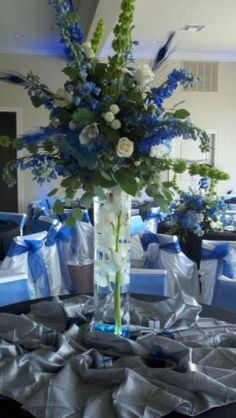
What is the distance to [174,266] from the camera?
275cm

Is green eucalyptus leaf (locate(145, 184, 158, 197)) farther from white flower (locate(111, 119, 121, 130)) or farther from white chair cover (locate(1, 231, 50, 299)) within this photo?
white chair cover (locate(1, 231, 50, 299))

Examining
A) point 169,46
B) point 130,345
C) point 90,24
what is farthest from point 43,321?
point 90,24

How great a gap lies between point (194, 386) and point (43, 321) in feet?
2.34

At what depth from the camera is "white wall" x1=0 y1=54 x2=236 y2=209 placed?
7387 millimetres

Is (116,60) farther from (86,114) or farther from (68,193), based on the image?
(68,193)

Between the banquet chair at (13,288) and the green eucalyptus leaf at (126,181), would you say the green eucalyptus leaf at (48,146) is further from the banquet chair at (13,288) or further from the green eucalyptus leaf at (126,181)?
the banquet chair at (13,288)

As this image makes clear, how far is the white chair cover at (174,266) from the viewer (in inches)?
109

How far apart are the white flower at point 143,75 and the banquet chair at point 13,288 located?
121 cm

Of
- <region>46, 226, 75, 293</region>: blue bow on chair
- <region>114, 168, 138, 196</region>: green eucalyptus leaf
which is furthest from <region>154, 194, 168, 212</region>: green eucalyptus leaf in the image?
<region>46, 226, 75, 293</region>: blue bow on chair

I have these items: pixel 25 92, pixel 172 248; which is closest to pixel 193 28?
pixel 25 92

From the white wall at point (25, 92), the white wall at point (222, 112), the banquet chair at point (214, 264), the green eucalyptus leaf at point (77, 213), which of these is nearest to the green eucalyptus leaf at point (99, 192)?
the green eucalyptus leaf at point (77, 213)

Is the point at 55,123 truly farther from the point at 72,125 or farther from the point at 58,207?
the point at 58,207

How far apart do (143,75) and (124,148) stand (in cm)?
25

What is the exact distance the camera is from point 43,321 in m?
1.67
